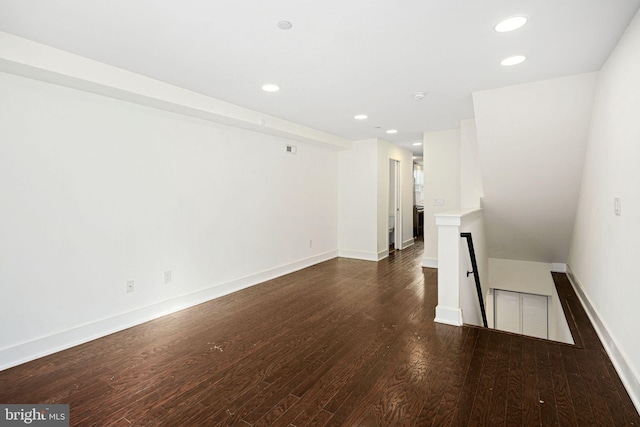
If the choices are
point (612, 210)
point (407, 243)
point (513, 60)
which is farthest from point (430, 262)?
point (513, 60)

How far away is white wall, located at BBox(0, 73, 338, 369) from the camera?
2.40 m

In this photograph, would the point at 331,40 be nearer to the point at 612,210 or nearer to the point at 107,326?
the point at 612,210

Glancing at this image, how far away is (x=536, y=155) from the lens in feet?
11.8

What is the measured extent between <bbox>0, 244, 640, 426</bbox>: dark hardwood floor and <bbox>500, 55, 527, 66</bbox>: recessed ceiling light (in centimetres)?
238

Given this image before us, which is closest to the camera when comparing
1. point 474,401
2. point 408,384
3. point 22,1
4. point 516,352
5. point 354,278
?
point 22,1

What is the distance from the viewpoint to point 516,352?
247cm

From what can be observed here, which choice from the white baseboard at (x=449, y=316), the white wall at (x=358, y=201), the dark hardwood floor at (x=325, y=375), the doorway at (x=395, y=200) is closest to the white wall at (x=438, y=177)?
the white wall at (x=358, y=201)

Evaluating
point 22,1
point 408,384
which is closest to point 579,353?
point 408,384

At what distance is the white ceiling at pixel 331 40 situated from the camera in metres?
1.85

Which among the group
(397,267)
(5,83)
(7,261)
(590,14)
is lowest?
(397,267)

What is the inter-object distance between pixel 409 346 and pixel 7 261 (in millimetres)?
3239

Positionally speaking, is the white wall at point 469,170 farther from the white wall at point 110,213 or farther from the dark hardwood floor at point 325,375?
the white wall at point 110,213

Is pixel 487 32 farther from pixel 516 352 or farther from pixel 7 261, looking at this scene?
pixel 7 261

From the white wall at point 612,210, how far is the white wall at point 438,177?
87.3 inches
